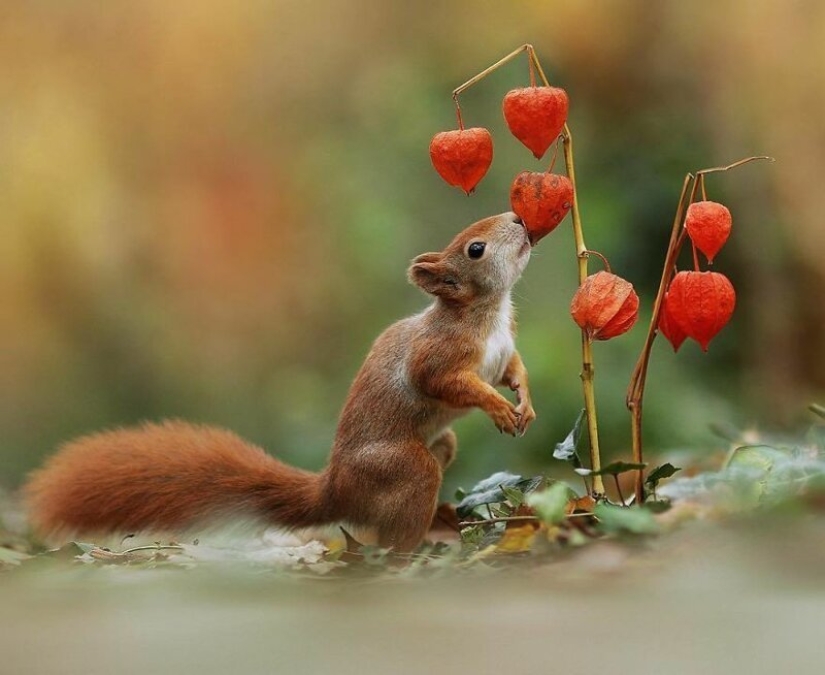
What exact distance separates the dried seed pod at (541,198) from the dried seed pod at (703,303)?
209 millimetres

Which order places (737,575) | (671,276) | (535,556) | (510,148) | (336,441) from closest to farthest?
(737,575)
(535,556)
(671,276)
(336,441)
(510,148)

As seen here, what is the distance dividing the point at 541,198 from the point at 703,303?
0.94ft

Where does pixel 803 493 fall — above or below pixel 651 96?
below

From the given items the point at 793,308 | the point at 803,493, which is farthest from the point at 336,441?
the point at 793,308

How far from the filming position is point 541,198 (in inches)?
67.9

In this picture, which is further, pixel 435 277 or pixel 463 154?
pixel 435 277

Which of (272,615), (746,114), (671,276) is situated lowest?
(272,615)

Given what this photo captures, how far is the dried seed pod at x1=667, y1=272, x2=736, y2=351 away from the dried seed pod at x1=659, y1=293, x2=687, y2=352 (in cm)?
4

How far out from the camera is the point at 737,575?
1.48m

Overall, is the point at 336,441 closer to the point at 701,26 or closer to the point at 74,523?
the point at 74,523

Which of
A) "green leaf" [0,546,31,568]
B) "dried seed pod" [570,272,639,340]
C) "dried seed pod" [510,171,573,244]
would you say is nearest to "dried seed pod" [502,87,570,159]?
"dried seed pod" [510,171,573,244]

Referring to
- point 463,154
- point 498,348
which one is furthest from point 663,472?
point 463,154

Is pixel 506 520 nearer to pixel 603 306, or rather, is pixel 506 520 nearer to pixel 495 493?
pixel 495 493

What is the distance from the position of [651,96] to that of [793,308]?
78 cm
